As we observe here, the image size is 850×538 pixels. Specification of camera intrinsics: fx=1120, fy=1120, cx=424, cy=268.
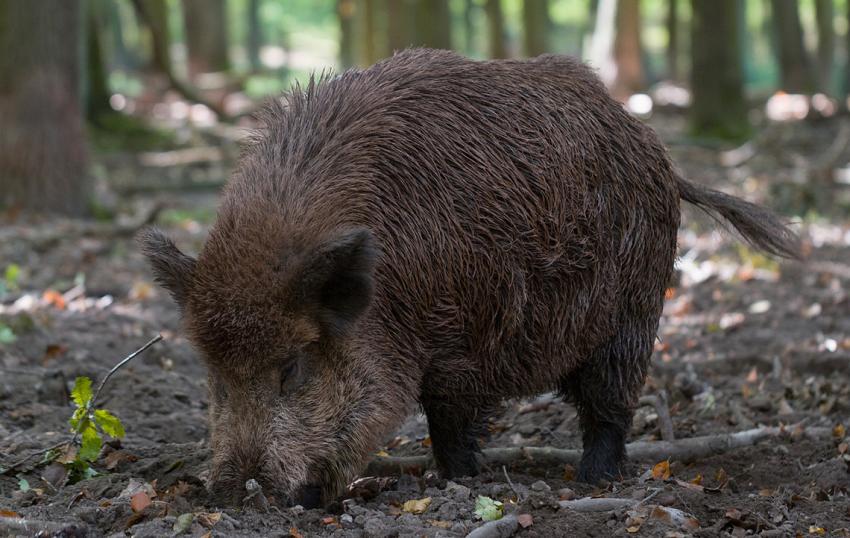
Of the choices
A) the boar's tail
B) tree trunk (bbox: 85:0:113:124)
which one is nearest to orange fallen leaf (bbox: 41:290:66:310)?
the boar's tail

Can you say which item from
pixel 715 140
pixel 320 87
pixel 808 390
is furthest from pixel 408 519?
pixel 715 140

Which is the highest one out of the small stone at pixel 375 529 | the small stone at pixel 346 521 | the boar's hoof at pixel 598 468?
the small stone at pixel 375 529

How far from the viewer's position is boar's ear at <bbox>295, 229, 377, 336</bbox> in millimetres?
4508

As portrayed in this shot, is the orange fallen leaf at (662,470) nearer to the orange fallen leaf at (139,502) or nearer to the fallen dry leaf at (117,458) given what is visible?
the orange fallen leaf at (139,502)

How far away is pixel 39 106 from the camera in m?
12.5

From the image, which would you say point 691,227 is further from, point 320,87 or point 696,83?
point 320,87

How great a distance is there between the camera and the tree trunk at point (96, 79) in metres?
21.1

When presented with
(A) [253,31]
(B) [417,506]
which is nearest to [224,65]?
(A) [253,31]

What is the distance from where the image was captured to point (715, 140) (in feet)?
60.4

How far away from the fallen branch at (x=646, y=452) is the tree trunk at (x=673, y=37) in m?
28.0

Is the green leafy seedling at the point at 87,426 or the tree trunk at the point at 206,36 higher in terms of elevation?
the tree trunk at the point at 206,36

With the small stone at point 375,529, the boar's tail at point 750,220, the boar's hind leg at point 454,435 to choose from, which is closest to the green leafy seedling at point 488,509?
the small stone at point 375,529

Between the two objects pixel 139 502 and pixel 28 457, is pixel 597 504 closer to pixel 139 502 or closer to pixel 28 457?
pixel 139 502

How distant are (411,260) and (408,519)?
1.16 meters
